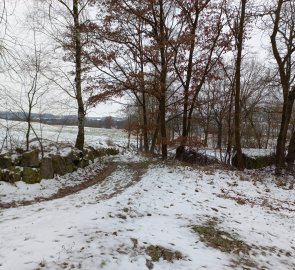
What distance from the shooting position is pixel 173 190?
33.4 feet

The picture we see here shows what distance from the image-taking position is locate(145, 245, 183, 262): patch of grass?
5.14 m

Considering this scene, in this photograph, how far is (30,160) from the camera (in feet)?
37.0

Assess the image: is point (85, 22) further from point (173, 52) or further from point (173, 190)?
point (173, 190)

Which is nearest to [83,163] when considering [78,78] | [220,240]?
[78,78]

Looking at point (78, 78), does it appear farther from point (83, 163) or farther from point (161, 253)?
point (161, 253)

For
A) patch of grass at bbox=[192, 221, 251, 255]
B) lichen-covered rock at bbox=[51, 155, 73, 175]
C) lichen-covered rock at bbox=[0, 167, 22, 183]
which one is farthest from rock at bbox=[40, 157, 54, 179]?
patch of grass at bbox=[192, 221, 251, 255]

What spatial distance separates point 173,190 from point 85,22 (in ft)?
33.0

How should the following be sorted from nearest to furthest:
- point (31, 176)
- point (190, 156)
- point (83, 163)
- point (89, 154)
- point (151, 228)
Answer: point (151, 228)
point (31, 176)
point (83, 163)
point (89, 154)
point (190, 156)

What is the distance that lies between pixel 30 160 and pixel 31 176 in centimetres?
68

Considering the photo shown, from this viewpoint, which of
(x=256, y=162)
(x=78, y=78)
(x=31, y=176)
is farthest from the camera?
(x=256, y=162)

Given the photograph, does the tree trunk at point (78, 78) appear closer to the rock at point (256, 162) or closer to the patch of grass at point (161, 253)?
the rock at point (256, 162)

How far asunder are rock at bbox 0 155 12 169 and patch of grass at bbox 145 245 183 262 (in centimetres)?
682

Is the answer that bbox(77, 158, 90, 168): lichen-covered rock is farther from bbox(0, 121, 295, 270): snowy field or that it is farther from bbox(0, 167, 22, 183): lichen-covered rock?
bbox(0, 167, 22, 183): lichen-covered rock

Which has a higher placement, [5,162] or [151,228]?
[5,162]
